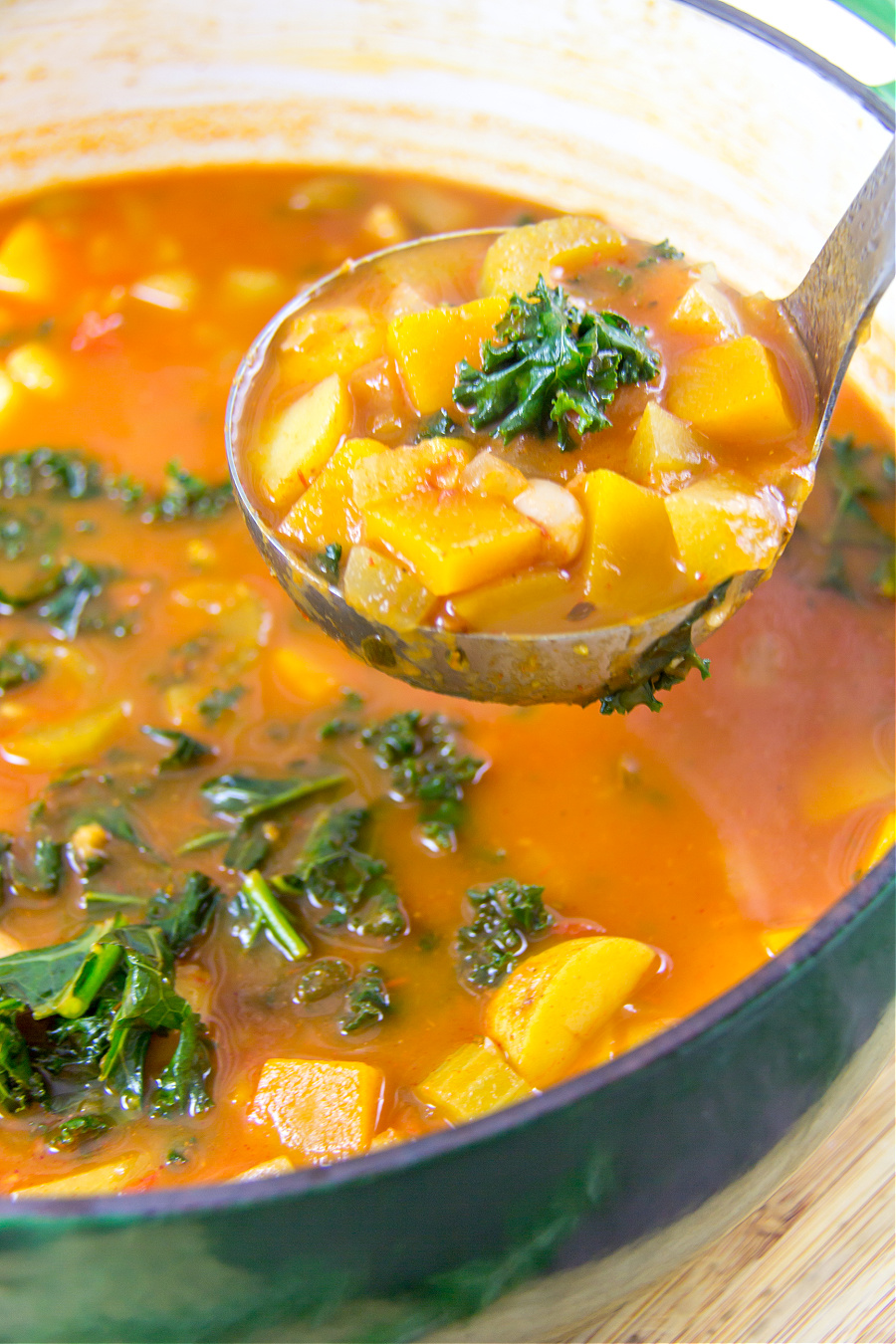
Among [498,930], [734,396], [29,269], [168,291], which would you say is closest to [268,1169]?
[498,930]

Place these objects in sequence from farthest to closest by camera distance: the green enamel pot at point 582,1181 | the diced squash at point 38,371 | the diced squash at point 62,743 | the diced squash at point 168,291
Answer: the diced squash at point 168,291, the diced squash at point 38,371, the diced squash at point 62,743, the green enamel pot at point 582,1181

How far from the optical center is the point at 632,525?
158cm

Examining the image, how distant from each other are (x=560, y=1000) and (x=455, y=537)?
746 millimetres

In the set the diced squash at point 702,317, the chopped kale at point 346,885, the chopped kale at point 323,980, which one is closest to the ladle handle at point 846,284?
the diced squash at point 702,317

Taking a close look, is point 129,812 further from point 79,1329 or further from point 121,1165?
point 79,1329

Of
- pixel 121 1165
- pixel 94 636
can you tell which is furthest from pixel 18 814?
pixel 121 1165

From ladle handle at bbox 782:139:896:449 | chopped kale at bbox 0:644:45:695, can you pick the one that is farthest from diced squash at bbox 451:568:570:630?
chopped kale at bbox 0:644:45:695

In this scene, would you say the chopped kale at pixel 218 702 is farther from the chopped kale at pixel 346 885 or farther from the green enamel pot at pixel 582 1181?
the green enamel pot at pixel 582 1181

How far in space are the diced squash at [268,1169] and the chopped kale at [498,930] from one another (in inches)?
16.3

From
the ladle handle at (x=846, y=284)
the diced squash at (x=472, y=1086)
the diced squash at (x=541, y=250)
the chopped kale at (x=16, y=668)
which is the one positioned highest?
the ladle handle at (x=846, y=284)

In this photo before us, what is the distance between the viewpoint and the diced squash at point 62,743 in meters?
2.24

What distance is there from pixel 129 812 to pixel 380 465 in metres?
0.90

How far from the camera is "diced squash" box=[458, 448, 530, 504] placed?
1.62 metres

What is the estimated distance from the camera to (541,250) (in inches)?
81.3
